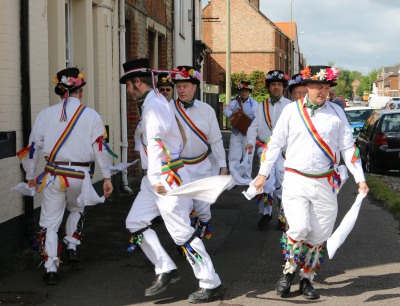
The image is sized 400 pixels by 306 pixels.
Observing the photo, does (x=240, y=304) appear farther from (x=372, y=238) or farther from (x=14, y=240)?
(x=372, y=238)

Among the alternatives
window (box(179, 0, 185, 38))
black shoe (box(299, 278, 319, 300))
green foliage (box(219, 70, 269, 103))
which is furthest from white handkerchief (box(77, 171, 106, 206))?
green foliage (box(219, 70, 269, 103))

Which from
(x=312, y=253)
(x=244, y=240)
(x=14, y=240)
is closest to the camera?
(x=312, y=253)

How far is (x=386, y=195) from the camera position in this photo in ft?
41.9

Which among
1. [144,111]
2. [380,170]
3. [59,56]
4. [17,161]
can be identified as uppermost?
[59,56]

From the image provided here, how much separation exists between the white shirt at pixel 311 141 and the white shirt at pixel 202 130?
1.57m

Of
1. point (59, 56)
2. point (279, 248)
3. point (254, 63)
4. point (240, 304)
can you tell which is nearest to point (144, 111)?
point (240, 304)

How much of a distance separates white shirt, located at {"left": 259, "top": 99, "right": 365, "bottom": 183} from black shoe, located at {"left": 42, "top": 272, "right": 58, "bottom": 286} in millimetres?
2099

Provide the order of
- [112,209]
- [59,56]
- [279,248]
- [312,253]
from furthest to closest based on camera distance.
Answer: [112,209] < [59,56] < [279,248] < [312,253]

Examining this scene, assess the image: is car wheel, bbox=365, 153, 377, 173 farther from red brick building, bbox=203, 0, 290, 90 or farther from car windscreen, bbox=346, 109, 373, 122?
red brick building, bbox=203, 0, 290, 90

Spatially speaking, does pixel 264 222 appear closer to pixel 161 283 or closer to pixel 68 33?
pixel 161 283

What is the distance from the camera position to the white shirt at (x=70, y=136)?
684 centimetres

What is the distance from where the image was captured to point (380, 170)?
18.5 metres

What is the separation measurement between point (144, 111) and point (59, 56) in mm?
3936

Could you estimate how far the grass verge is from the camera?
11.4m
